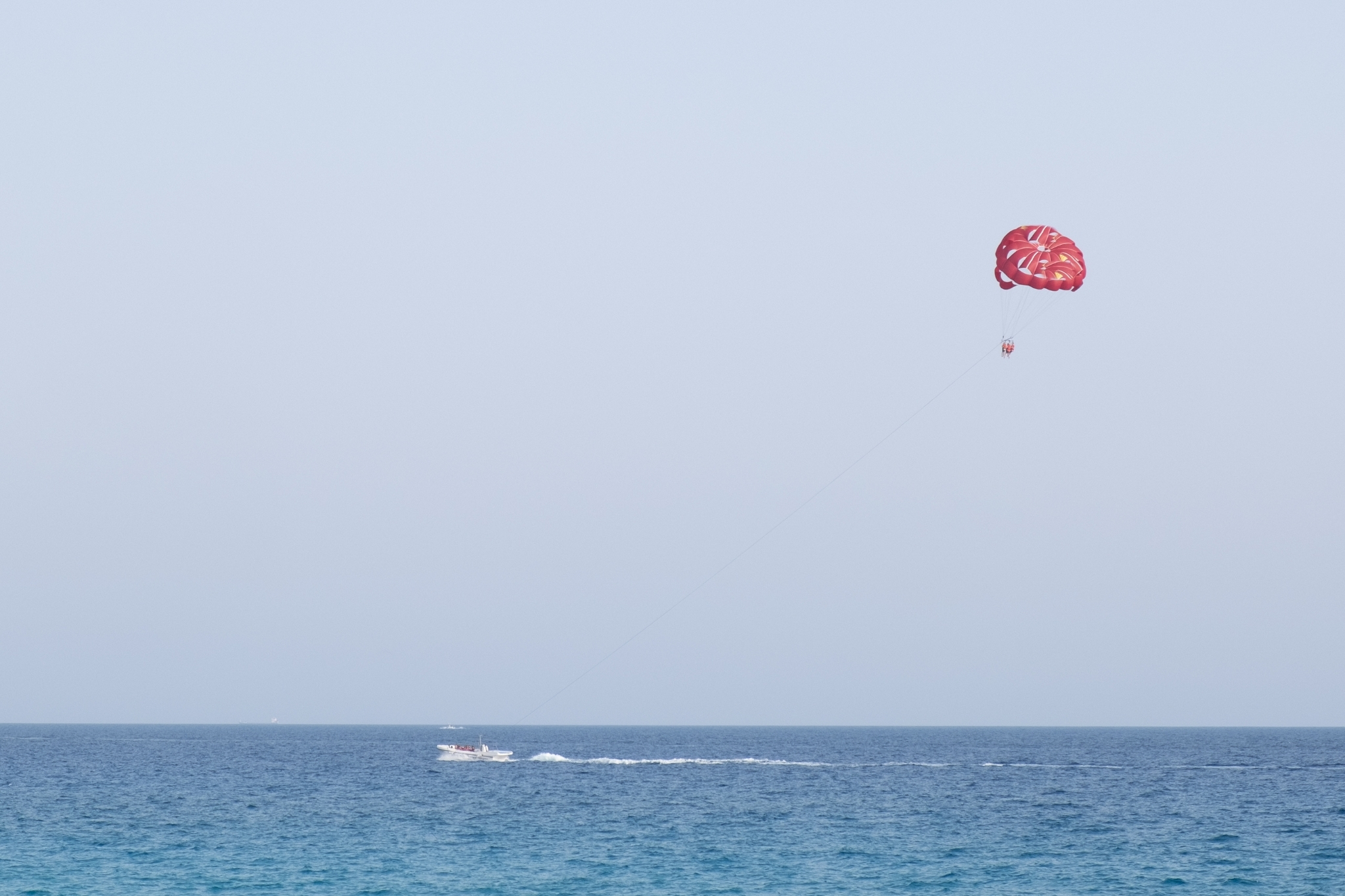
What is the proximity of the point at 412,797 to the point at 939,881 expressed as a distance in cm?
4236

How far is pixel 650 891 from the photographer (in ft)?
153

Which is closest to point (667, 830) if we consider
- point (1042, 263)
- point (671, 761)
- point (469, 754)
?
point (1042, 263)

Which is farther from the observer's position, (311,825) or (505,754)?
(505,754)

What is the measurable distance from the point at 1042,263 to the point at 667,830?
28.2m

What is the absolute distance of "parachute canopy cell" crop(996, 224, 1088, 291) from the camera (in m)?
56.2

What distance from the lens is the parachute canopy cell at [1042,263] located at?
2211 inches

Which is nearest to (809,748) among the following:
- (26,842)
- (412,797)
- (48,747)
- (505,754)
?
(505,754)

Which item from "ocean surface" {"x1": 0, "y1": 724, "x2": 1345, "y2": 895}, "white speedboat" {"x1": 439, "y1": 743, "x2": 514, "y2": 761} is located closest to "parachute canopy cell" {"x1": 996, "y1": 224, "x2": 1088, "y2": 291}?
"ocean surface" {"x1": 0, "y1": 724, "x2": 1345, "y2": 895}

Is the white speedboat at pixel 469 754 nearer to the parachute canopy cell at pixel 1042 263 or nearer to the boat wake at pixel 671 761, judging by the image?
the boat wake at pixel 671 761

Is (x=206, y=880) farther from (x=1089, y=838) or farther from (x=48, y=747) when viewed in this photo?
(x=48, y=747)

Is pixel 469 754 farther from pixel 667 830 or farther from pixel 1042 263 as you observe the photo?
pixel 1042 263

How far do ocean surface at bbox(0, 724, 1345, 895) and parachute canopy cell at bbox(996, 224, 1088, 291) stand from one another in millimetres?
21410

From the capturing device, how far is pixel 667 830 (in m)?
63.4

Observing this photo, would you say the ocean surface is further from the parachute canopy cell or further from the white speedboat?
the parachute canopy cell
